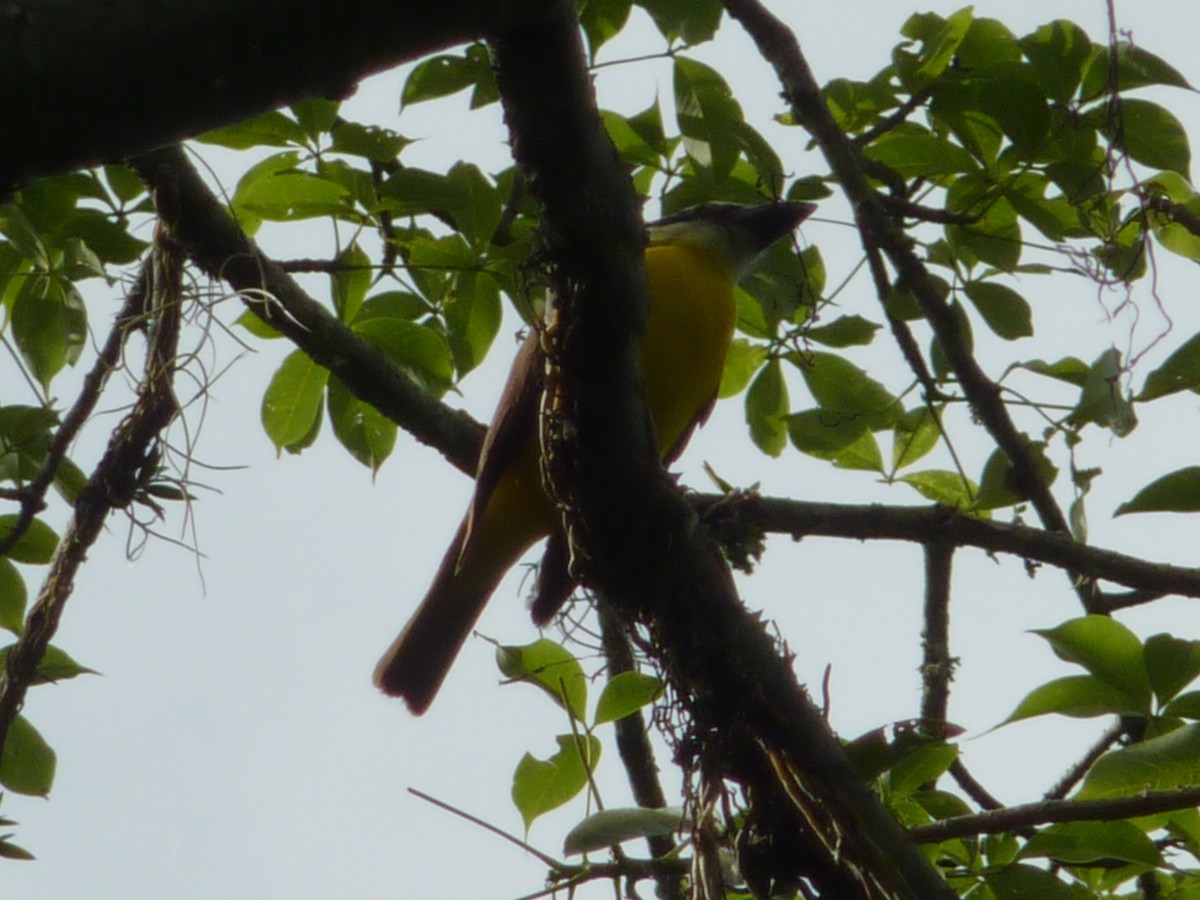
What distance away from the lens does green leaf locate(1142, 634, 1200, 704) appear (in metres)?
2.23

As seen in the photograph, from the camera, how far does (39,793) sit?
127 inches

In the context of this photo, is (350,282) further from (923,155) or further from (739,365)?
(923,155)

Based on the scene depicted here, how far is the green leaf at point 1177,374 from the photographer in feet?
8.94

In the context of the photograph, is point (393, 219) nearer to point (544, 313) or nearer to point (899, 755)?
point (544, 313)

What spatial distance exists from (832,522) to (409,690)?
1892 mm

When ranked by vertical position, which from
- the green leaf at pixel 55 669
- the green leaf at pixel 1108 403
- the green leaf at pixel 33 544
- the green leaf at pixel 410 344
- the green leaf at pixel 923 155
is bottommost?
the green leaf at pixel 55 669

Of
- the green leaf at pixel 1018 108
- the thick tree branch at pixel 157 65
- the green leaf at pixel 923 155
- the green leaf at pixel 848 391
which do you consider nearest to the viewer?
the thick tree branch at pixel 157 65

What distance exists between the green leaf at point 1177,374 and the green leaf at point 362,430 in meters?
1.86

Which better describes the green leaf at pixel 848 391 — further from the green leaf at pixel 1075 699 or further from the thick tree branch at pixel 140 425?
the thick tree branch at pixel 140 425

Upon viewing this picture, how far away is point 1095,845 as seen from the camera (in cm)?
223

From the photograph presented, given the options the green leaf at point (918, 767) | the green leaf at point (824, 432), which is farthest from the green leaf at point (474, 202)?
the green leaf at point (918, 767)

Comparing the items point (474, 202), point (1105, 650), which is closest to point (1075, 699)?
point (1105, 650)

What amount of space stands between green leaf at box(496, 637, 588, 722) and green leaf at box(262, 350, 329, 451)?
4.12 feet

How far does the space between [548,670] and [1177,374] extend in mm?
1410
